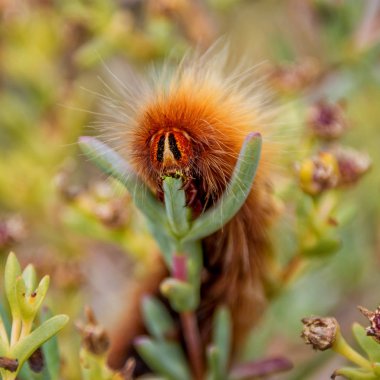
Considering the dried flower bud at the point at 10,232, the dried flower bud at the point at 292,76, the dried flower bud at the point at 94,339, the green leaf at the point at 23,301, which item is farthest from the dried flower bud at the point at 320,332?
the dried flower bud at the point at 292,76

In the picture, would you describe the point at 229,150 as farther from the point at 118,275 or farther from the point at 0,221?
the point at 118,275

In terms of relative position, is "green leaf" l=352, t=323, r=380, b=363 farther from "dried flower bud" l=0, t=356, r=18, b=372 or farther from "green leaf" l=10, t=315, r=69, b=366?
"dried flower bud" l=0, t=356, r=18, b=372

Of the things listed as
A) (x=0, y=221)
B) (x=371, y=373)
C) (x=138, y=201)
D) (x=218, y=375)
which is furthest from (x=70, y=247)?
(x=371, y=373)

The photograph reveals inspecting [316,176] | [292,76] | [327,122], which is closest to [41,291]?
[316,176]

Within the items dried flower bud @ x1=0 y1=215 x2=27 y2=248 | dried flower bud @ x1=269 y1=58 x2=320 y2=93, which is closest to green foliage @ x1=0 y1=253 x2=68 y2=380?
dried flower bud @ x1=0 y1=215 x2=27 y2=248

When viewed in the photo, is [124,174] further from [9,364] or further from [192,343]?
[192,343]

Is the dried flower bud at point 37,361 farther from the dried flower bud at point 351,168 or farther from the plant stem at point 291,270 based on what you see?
the dried flower bud at point 351,168

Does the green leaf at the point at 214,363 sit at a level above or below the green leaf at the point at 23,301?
below
